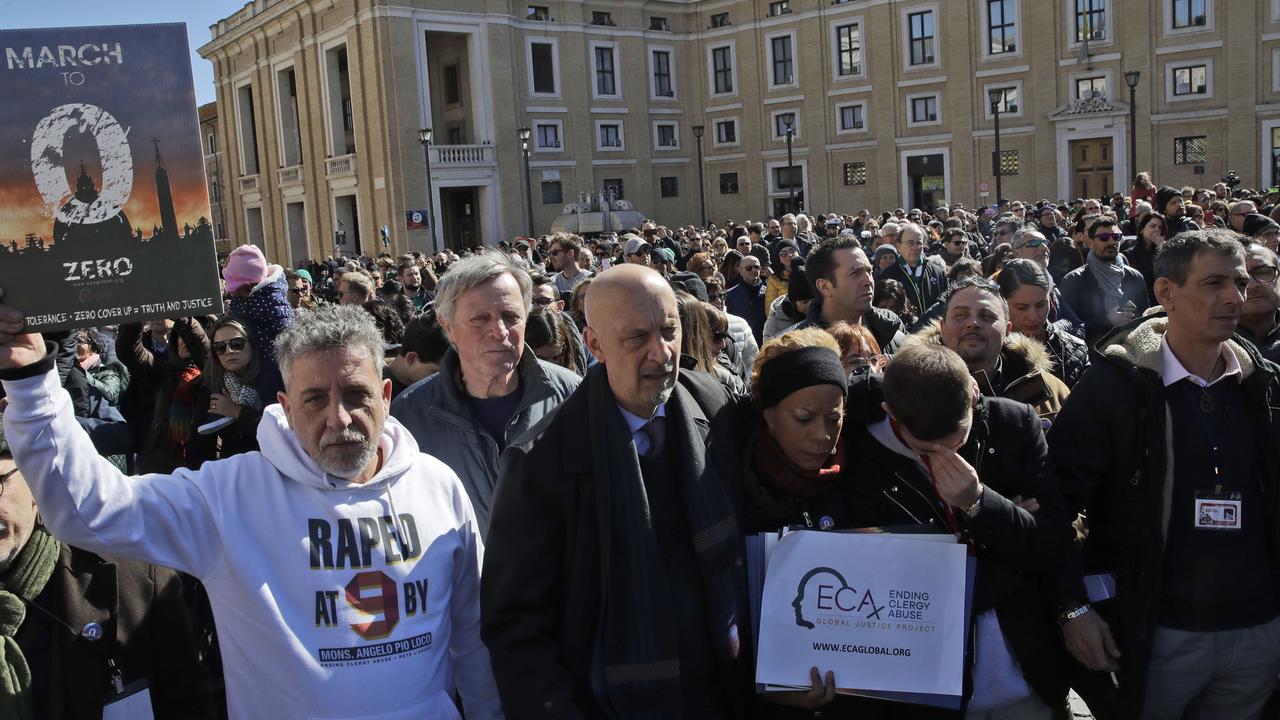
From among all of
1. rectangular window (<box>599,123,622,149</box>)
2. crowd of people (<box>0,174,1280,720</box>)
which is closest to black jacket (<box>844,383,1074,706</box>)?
crowd of people (<box>0,174,1280,720</box>)

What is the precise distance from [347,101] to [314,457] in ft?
171

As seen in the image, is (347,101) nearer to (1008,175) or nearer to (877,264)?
(1008,175)

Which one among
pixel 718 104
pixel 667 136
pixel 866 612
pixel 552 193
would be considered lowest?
pixel 866 612

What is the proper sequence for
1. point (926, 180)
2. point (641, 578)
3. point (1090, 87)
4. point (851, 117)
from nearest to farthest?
point (641, 578) → point (1090, 87) → point (926, 180) → point (851, 117)

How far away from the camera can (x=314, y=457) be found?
9.57 ft

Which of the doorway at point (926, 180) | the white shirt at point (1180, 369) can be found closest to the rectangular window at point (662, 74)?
the doorway at point (926, 180)

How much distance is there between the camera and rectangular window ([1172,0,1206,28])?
39.1m

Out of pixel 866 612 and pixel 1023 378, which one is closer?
pixel 866 612

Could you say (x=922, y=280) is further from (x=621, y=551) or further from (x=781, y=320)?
(x=621, y=551)

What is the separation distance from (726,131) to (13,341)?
50.4 metres

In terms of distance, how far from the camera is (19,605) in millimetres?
2830

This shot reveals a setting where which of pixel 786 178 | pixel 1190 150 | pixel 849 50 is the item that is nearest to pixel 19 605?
pixel 1190 150

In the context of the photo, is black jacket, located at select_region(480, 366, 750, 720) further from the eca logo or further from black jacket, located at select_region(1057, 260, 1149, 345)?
black jacket, located at select_region(1057, 260, 1149, 345)

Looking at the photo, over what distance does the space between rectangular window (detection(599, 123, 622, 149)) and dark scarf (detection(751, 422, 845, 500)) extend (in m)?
46.5
